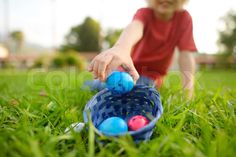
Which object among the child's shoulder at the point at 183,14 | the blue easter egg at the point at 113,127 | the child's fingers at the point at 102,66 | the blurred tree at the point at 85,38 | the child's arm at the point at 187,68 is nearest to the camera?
the blue easter egg at the point at 113,127

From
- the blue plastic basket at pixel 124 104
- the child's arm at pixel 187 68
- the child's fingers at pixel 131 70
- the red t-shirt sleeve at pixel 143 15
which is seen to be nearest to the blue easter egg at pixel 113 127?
the blue plastic basket at pixel 124 104

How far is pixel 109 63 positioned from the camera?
1389 millimetres

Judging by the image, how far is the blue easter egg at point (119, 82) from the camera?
1.35 m

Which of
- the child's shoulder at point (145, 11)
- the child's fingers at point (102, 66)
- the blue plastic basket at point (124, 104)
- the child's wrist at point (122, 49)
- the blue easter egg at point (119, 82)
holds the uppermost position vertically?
the child's shoulder at point (145, 11)

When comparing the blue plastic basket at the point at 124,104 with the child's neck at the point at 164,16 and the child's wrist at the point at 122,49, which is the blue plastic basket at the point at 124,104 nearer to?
the child's wrist at the point at 122,49

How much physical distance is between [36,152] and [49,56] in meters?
16.1

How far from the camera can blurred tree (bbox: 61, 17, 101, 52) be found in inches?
1216

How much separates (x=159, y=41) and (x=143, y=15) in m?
0.31

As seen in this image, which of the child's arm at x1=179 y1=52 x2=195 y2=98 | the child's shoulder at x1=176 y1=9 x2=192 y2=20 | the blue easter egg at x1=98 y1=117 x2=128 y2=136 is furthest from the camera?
the child's shoulder at x1=176 y1=9 x2=192 y2=20

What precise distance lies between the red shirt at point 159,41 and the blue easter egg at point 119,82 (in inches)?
41.0

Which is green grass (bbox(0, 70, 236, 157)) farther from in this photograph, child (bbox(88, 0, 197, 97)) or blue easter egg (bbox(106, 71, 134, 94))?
child (bbox(88, 0, 197, 97))

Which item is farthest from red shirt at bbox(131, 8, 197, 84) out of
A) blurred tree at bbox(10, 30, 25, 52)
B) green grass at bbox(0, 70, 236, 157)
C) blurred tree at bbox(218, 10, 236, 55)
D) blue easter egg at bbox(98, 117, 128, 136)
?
blurred tree at bbox(10, 30, 25, 52)

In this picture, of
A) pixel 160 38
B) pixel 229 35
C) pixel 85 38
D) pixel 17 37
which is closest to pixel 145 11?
pixel 160 38

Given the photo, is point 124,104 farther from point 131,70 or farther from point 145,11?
point 145,11
